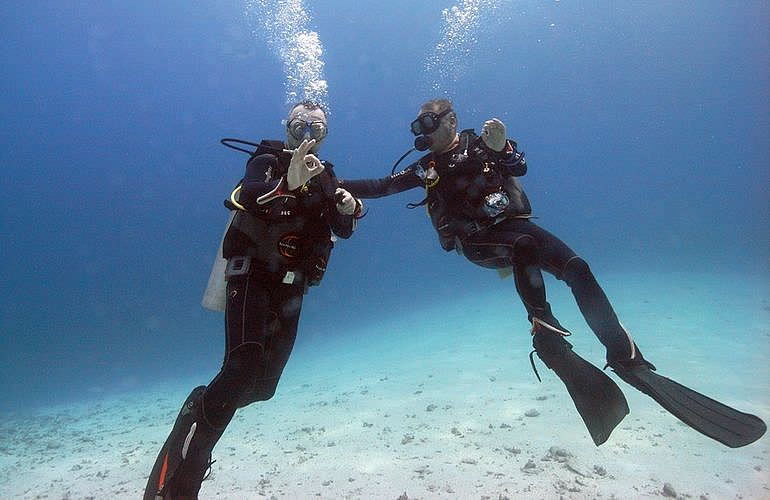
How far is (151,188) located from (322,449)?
238 ft

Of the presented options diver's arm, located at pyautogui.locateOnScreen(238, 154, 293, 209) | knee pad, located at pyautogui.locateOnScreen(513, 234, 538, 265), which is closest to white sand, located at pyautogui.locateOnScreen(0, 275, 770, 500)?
knee pad, located at pyautogui.locateOnScreen(513, 234, 538, 265)

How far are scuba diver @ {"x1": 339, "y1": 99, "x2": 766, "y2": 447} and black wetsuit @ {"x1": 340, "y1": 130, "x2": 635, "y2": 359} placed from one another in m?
0.01

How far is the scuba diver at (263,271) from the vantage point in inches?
132

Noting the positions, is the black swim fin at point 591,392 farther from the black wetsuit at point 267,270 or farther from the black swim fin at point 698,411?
the black wetsuit at point 267,270

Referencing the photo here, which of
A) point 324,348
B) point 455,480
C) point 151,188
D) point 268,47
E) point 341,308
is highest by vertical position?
point 268,47

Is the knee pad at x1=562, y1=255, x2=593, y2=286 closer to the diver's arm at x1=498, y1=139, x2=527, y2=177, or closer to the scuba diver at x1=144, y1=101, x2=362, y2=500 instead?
the diver's arm at x1=498, y1=139, x2=527, y2=177

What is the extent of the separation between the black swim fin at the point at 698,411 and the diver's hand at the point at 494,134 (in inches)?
96.1

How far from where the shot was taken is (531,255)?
13.9 feet

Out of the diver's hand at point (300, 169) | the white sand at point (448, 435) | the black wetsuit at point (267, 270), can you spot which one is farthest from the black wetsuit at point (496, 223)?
the white sand at point (448, 435)

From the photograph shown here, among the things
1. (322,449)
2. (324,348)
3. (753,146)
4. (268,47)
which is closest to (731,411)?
(322,449)

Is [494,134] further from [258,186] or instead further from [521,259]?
[258,186]

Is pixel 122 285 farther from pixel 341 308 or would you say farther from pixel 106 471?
pixel 106 471

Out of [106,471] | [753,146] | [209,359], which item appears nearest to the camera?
[106,471]

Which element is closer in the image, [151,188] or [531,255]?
[531,255]
